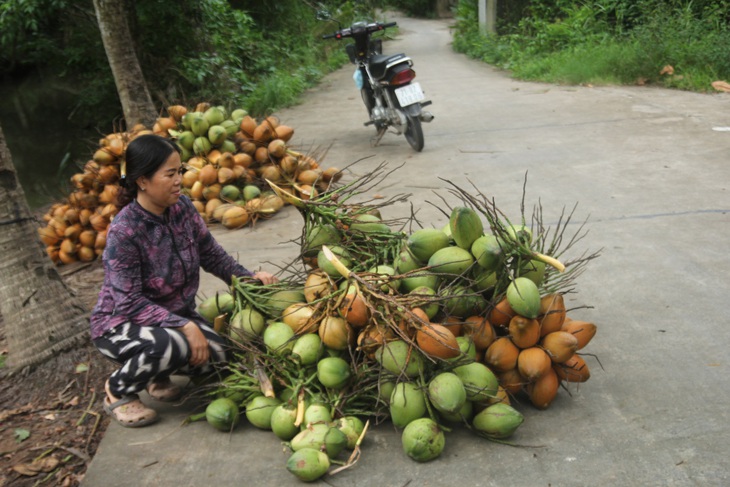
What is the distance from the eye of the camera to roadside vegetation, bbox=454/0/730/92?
29.1 feet

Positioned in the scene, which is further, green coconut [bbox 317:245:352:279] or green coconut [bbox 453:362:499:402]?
green coconut [bbox 317:245:352:279]

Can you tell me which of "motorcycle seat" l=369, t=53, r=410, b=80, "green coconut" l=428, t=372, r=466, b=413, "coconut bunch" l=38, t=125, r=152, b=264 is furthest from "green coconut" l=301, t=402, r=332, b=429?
"motorcycle seat" l=369, t=53, r=410, b=80

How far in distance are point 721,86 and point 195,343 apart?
761 centimetres

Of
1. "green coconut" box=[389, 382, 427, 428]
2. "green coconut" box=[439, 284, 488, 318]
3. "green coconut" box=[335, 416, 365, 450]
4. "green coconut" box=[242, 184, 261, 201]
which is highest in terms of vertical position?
"green coconut" box=[439, 284, 488, 318]

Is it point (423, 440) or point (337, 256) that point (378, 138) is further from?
point (423, 440)

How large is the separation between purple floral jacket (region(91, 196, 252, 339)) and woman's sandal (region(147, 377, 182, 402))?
0.28m

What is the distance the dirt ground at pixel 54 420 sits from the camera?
259 cm

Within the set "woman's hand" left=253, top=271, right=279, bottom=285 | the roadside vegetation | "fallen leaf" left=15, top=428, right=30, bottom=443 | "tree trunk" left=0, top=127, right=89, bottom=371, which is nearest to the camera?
"fallen leaf" left=15, top=428, right=30, bottom=443

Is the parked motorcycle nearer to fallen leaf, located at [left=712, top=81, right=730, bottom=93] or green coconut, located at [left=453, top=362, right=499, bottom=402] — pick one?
fallen leaf, located at [left=712, top=81, right=730, bottom=93]

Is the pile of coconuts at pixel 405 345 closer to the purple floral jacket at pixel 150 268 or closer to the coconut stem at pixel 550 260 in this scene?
the coconut stem at pixel 550 260

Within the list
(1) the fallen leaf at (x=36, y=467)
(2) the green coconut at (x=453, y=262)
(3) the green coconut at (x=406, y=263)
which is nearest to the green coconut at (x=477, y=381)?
(2) the green coconut at (x=453, y=262)

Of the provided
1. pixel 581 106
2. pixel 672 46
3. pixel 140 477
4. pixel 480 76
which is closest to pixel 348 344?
pixel 140 477

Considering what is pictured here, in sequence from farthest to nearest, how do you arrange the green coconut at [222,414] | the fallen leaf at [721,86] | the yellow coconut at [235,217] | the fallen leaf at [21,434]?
the fallen leaf at [721,86]
the yellow coconut at [235,217]
the fallen leaf at [21,434]
the green coconut at [222,414]

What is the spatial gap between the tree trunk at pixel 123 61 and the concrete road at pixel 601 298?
5.78 ft
